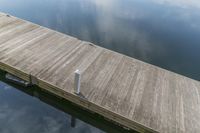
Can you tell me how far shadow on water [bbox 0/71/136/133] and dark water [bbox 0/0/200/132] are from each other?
1.04ft

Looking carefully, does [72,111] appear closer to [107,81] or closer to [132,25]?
[107,81]

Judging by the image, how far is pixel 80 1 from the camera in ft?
59.8

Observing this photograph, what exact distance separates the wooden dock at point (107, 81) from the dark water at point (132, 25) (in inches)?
54.0

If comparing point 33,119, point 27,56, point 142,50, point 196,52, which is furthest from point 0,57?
point 196,52

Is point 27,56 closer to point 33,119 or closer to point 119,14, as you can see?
point 33,119

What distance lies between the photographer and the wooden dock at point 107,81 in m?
7.86

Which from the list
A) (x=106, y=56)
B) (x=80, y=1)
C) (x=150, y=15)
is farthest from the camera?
(x=80, y=1)

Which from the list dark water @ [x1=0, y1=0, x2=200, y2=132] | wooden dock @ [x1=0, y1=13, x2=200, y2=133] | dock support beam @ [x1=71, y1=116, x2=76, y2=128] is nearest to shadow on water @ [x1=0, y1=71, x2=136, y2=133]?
dock support beam @ [x1=71, y1=116, x2=76, y2=128]

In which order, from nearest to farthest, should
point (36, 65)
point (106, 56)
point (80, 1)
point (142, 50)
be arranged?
point (36, 65)
point (106, 56)
point (142, 50)
point (80, 1)

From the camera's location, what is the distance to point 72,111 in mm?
8953

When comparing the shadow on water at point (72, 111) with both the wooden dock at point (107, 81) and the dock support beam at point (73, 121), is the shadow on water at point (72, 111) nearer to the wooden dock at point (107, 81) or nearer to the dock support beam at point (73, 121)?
the dock support beam at point (73, 121)

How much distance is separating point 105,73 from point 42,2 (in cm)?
1065

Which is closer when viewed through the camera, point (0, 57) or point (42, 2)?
point (0, 57)

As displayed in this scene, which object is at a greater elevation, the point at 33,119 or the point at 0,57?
the point at 0,57
